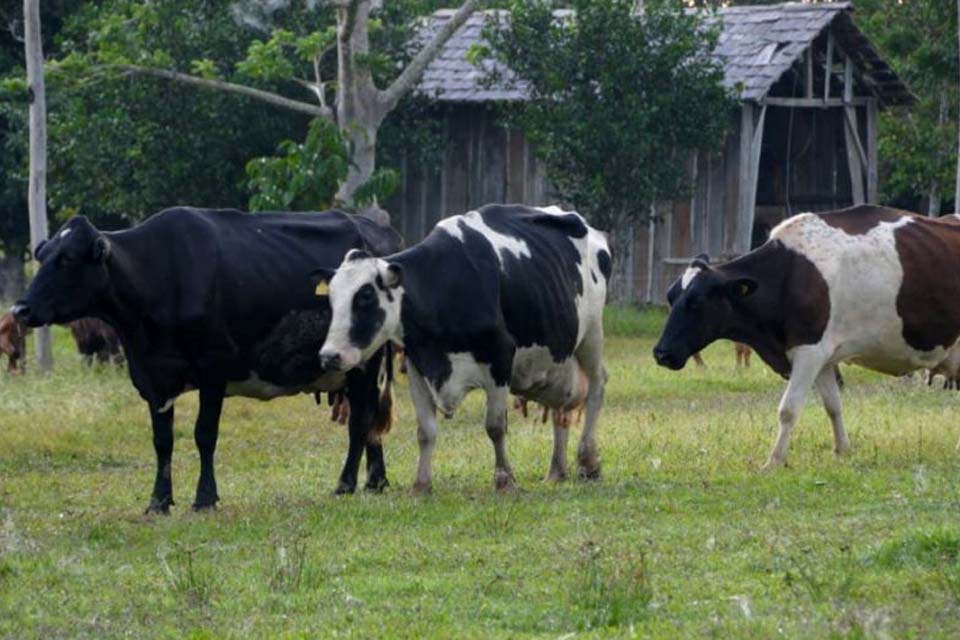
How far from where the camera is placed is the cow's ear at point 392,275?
13734 mm

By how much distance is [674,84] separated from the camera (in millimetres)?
32219

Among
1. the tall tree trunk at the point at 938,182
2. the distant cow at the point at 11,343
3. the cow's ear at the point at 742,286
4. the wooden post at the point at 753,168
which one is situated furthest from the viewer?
the tall tree trunk at the point at 938,182

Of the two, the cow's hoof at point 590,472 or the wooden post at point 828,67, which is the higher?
the wooden post at point 828,67

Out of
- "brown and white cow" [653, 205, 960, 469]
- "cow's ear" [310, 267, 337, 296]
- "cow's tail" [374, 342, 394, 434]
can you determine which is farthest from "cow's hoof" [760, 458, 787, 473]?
"cow's ear" [310, 267, 337, 296]

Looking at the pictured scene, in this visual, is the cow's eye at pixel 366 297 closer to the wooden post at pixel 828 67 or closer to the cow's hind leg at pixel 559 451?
the cow's hind leg at pixel 559 451

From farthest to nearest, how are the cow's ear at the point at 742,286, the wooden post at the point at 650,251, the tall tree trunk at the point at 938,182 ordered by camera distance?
the tall tree trunk at the point at 938,182, the wooden post at the point at 650,251, the cow's ear at the point at 742,286

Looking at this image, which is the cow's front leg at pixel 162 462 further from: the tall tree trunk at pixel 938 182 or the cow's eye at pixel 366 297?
the tall tree trunk at pixel 938 182

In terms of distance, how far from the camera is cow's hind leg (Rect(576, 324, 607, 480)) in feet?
48.2

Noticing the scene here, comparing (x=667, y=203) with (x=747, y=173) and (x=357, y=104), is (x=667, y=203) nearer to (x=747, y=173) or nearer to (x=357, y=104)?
(x=747, y=173)

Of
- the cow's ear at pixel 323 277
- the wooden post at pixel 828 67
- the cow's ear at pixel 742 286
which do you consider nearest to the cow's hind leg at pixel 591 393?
the cow's ear at pixel 742 286

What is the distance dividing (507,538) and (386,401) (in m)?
3.92

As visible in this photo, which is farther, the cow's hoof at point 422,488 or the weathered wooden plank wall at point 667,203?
the weathered wooden plank wall at point 667,203

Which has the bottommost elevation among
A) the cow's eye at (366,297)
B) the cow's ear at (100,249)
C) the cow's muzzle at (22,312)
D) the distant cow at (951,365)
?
the distant cow at (951,365)

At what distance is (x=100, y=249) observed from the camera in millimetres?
13711
